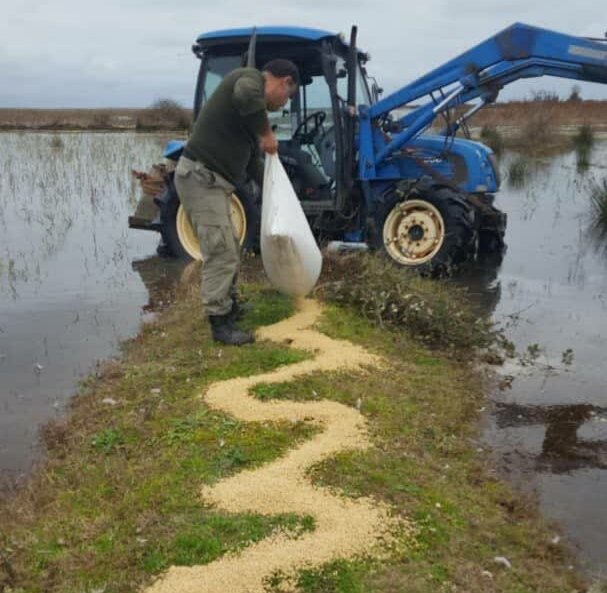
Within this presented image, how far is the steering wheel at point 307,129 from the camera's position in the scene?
8477 mm

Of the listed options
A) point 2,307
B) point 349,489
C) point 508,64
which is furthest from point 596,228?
point 349,489

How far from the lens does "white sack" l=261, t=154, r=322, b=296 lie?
17.6 feet

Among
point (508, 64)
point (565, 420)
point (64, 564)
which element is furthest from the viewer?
point (508, 64)

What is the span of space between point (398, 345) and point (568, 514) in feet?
7.52

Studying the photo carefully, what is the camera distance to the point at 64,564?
9.81 feet

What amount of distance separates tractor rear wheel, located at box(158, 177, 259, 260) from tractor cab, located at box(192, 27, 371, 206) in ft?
2.13

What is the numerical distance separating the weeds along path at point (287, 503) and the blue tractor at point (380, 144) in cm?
375

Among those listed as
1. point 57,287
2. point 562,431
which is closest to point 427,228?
point 562,431

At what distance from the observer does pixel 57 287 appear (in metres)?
8.38

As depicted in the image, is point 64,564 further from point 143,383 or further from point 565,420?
point 565,420

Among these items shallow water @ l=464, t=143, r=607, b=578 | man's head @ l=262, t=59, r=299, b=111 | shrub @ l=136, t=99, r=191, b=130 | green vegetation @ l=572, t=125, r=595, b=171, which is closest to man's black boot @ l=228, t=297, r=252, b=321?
man's head @ l=262, t=59, r=299, b=111

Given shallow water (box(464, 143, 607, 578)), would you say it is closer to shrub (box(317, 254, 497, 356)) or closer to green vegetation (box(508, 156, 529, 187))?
shrub (box(317, 254, 497, 356))

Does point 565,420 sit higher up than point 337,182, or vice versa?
point 337,182

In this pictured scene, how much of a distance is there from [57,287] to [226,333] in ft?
12.3
